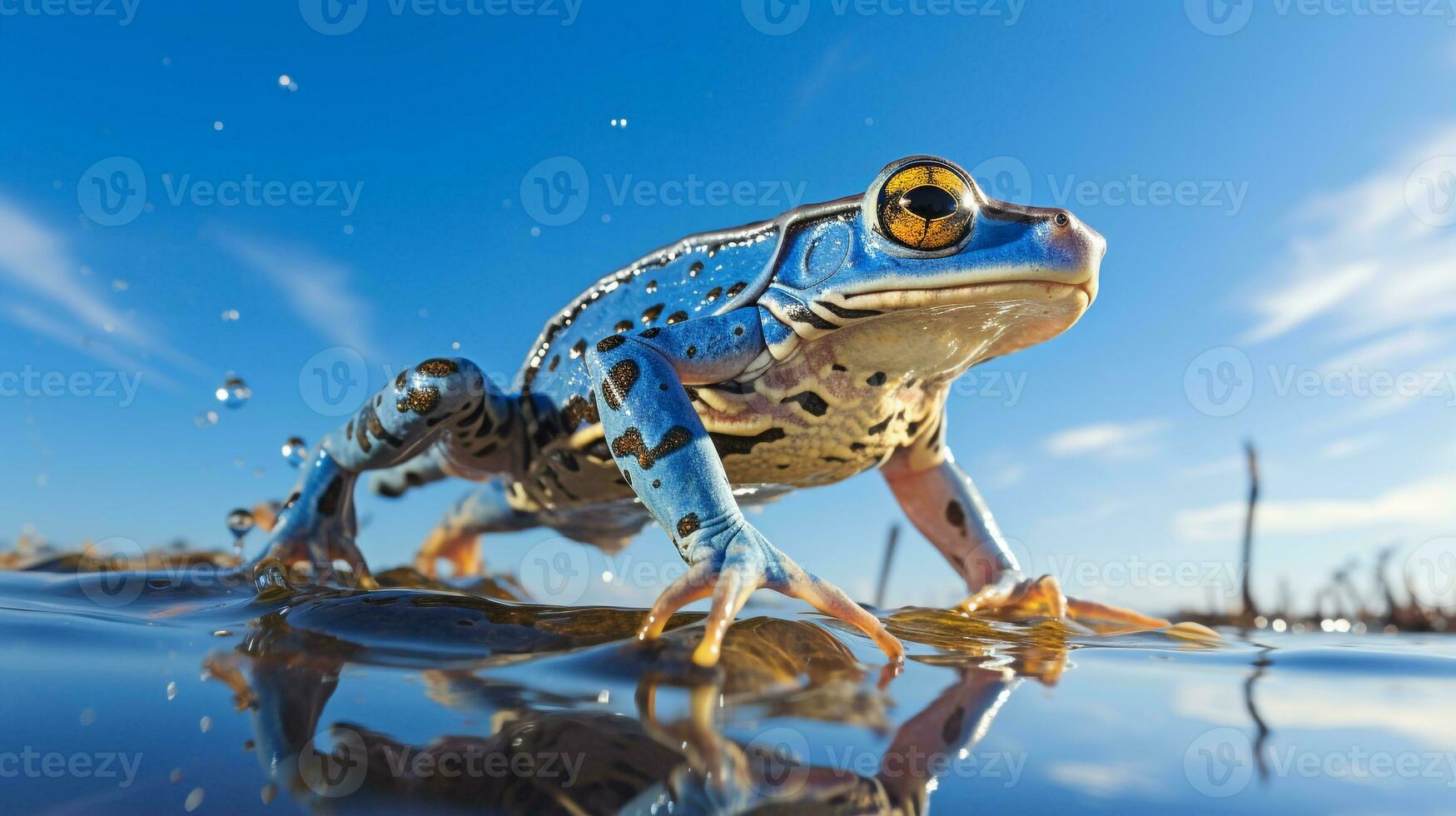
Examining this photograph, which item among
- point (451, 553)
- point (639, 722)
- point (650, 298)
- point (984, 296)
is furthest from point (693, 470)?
point (451, 553)

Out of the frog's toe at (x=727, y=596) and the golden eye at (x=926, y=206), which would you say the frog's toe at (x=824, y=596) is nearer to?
the frog's toe at (x=727, y=596)

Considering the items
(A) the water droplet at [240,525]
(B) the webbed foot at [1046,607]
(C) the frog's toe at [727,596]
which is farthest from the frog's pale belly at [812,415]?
(A) the water droplet at [240,525]

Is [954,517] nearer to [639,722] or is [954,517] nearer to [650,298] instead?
[650,298]

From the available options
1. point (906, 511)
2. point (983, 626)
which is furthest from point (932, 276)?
point (906, 511)

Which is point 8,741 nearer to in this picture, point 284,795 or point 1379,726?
point 284,795

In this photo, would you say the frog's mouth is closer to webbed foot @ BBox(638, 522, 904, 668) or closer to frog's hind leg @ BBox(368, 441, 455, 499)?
webbed foot @ BBox(638, 522, 904, 668)

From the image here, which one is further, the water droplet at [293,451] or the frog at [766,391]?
the water droplet at [293,451]
